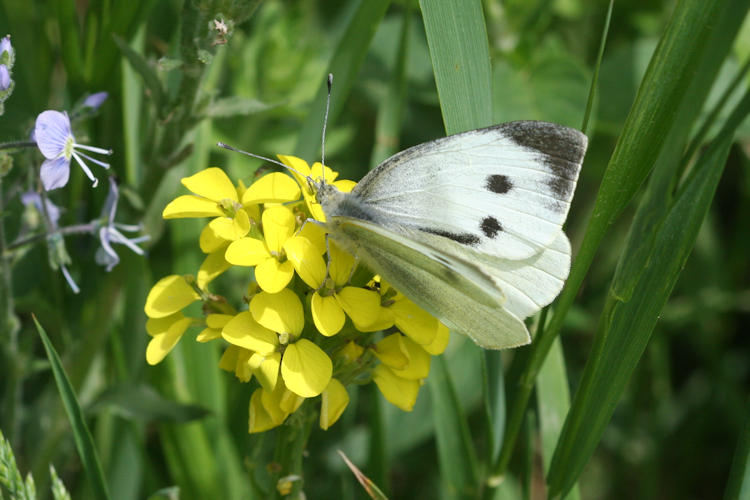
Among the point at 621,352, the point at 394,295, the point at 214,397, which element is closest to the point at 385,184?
the point at 394,295

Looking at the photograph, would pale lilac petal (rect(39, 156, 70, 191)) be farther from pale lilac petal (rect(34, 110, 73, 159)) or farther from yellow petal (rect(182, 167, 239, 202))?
yellow petal (rect(182, 167, 239, 202))

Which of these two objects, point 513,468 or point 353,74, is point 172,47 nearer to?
point 353,74

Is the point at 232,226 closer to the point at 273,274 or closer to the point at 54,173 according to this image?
the point at 273,274

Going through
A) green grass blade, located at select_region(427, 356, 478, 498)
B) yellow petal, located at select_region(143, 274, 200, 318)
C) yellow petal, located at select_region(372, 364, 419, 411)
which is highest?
yellow petal, located at select_region(143, 274, 200, 318)

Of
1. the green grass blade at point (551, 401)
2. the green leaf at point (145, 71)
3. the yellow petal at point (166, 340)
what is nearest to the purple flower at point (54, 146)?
the green leaf at point (145, 71)

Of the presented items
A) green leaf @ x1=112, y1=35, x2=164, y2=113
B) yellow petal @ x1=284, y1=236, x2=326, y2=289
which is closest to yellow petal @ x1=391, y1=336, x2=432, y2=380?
yellow petal @ x1=284, y1=236, x2=326, y2=289

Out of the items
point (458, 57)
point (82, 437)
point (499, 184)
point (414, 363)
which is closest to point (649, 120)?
point (499, 184)

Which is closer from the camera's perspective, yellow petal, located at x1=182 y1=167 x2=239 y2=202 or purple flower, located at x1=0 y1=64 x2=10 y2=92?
purple flower, located at x1=0 y1=64 x2=10 y2=92
